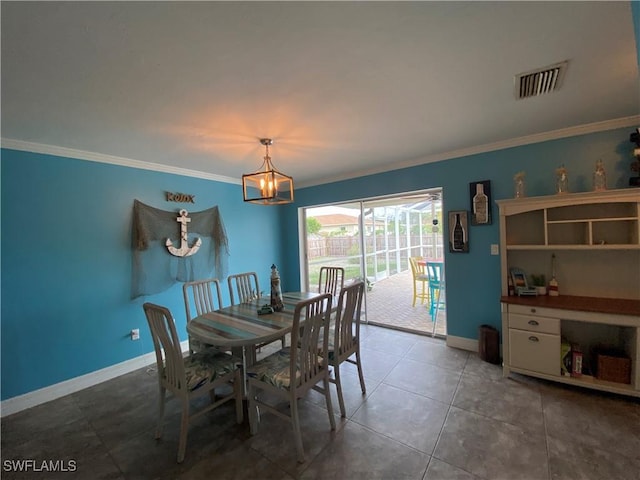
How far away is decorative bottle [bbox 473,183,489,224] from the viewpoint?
288cm

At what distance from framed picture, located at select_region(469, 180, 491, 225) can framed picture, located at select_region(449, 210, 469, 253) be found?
102 millimetres

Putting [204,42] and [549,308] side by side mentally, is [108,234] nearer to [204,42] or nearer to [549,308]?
[204,42]

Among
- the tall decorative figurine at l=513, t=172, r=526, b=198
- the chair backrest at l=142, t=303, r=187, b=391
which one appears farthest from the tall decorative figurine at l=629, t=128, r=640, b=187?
the chair backrest at l=142, t=303, r=187, b=391

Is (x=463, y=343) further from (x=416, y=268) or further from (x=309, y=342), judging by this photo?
(x=309, y=342)

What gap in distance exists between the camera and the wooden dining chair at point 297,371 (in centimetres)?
166

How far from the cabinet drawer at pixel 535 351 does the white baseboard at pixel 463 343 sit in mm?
612

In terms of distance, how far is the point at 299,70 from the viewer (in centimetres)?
146

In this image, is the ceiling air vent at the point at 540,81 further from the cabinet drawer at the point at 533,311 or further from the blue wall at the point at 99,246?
the cabinet drawer at the point at 533,311

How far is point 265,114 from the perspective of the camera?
196 centimetres

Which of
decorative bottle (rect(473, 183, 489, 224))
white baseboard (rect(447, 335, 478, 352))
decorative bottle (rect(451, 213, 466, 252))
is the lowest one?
white baseboard (rect(447, 335, 478, 352))

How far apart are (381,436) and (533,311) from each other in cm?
175

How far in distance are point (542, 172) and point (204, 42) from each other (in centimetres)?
318

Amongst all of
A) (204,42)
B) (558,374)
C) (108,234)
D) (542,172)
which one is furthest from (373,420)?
(108,234)

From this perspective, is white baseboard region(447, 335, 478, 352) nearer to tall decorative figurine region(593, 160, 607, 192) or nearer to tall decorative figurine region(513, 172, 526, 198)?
tall decorative figurine region(513, 172, 526, 198)
